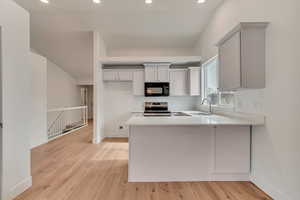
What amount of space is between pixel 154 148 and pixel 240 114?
1418 mm

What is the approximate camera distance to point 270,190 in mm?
2123

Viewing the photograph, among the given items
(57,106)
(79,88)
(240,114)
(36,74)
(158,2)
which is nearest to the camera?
(240,114)

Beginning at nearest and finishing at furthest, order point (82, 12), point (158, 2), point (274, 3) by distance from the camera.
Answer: point (274, 3) < point (158, 2) < point (82, 12)

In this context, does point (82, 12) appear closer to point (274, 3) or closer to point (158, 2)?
point (158, 2)

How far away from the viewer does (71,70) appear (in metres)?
8.14

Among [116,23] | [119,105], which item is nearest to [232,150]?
[119,105]

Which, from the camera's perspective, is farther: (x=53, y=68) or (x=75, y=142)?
(x=53, y=68)

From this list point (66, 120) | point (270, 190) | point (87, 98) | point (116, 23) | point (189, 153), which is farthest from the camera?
point (87, 98)

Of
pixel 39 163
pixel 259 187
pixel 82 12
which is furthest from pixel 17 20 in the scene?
pixel 259 187

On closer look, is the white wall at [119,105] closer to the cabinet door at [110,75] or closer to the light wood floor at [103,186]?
the cabinet door at [110,75]

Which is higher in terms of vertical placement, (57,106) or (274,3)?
(274,3)

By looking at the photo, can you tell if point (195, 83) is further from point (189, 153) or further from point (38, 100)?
point (38, 100)

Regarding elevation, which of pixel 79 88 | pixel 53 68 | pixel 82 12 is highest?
pixel 82 12

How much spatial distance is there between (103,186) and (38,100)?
3.31 meters
